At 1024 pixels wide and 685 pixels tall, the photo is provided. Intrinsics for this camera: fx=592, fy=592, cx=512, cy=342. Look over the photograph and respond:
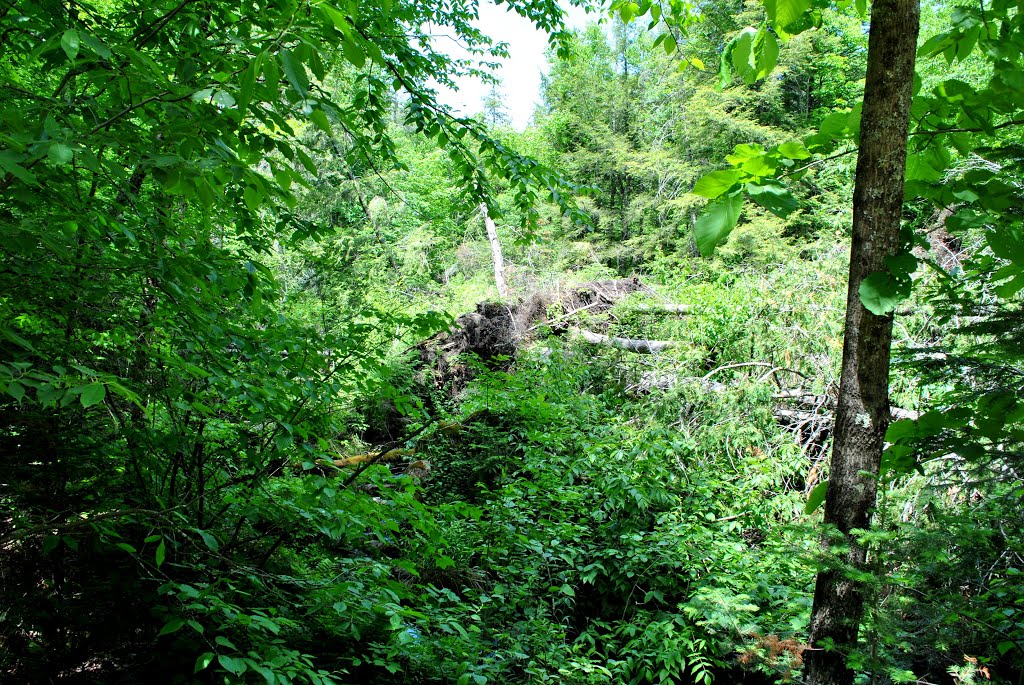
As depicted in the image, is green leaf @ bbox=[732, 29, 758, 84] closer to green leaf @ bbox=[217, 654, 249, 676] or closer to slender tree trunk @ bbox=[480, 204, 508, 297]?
green leaf @ bbox=[217, 654, 249, 676]

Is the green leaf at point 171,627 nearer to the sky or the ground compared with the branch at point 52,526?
nearer to the ground

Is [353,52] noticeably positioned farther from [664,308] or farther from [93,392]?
[664,308]

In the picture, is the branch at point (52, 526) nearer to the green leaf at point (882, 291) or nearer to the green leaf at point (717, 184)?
the green leaf at point (717, 184)

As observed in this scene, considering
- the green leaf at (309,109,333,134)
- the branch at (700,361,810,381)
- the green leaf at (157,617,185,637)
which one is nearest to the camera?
the green leaf at (309,109,333,134)

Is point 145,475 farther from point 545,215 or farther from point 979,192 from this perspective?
point 545,215

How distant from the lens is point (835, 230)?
783cm

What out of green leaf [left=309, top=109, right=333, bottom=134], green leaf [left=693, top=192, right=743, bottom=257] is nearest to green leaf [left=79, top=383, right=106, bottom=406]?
green leaf [left=309, top=109, right=333, bottom=134]

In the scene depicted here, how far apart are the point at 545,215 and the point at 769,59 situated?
19395 mm

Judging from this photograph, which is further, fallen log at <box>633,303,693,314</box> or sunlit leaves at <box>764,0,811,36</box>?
fallen log at <box>633,303,693,314</box>

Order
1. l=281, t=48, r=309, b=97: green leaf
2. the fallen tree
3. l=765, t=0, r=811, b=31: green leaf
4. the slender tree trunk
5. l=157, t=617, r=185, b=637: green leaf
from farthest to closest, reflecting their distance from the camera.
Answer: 1. the slender tree trunk
2. the fallen tree
3. l=157, t=617, r=185, b=637: green leaf
4. l=765, t=0, r=811, b=31: green leaf
5. l=281, t=48, r=309, b=97: green leaf

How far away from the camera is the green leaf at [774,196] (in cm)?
127

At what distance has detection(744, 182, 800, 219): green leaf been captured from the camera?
1.27 m

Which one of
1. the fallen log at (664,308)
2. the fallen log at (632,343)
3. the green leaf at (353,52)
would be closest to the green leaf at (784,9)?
the green leaf at (353,52)

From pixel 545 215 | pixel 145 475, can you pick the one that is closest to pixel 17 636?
pixel 145 475
